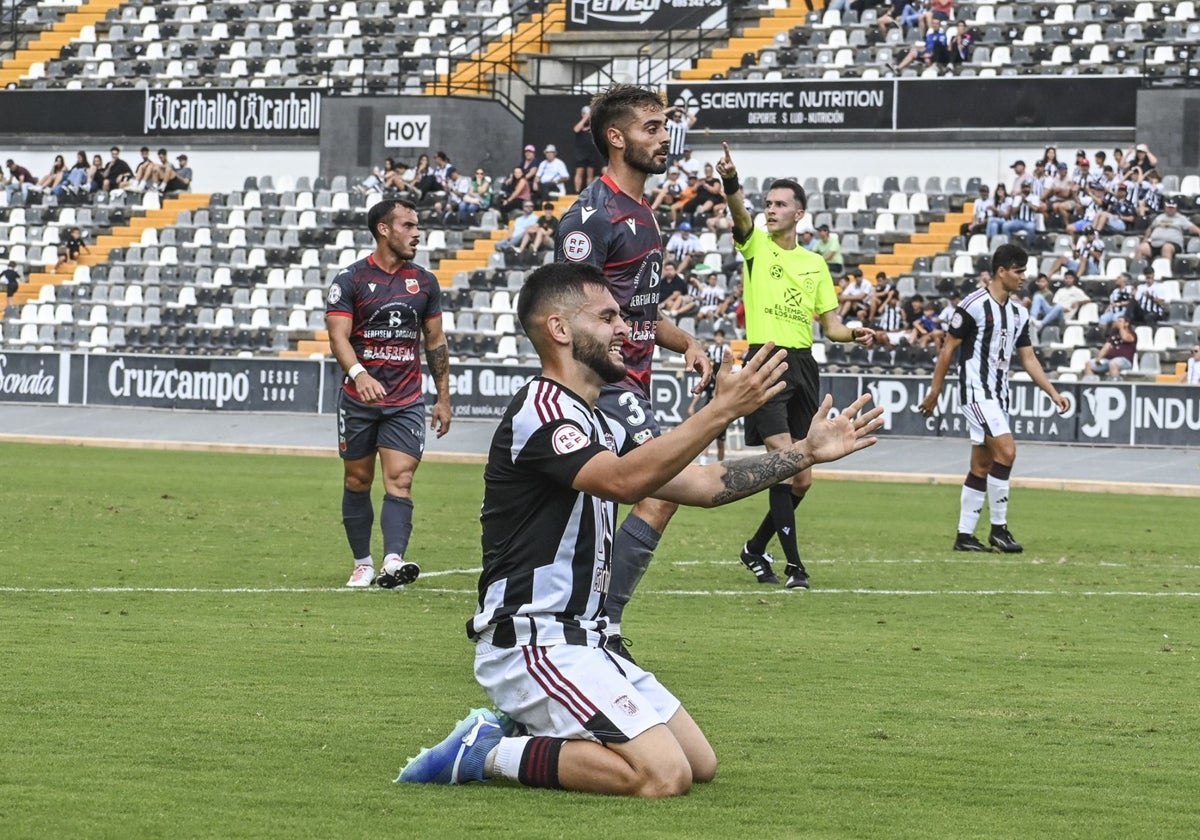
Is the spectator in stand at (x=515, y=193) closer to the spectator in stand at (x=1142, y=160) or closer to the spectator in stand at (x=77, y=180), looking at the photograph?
the spectator in stand at (x=77, y=180)

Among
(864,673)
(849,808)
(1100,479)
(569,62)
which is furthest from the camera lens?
(569,62)

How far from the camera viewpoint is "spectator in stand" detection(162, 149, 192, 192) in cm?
4219

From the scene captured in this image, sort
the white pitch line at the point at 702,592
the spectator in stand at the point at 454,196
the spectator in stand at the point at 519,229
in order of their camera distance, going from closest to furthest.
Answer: the white pitch line at the point at 702,592 < the spectator in stand at the point at 519,229 < the spectator in stand at the point at 454,196

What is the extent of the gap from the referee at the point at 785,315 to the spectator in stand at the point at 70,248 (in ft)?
99.7

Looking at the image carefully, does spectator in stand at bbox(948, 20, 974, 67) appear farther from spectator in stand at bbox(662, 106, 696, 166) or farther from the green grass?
the green grass

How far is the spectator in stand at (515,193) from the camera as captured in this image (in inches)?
1449

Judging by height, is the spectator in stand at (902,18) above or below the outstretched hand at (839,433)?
above

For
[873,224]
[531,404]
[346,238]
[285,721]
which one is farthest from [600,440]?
[346,238]

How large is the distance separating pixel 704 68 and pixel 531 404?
33.1m

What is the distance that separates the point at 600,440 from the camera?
6.14 m

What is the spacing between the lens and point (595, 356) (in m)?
6.14

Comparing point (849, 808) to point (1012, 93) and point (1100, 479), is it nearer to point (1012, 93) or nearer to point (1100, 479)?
point (1100, 479)

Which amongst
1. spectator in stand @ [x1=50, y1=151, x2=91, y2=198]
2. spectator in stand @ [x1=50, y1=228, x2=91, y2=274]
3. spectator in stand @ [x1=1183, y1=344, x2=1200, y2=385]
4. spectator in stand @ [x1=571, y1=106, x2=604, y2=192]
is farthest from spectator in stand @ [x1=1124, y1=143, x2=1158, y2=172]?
spectator in stand @ [x1=50, y1=151, x2=91, y2=198]

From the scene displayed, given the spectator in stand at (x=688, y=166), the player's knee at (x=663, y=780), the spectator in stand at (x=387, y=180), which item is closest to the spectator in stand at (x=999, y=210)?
the spectator in stand at (x=688, y=166)
